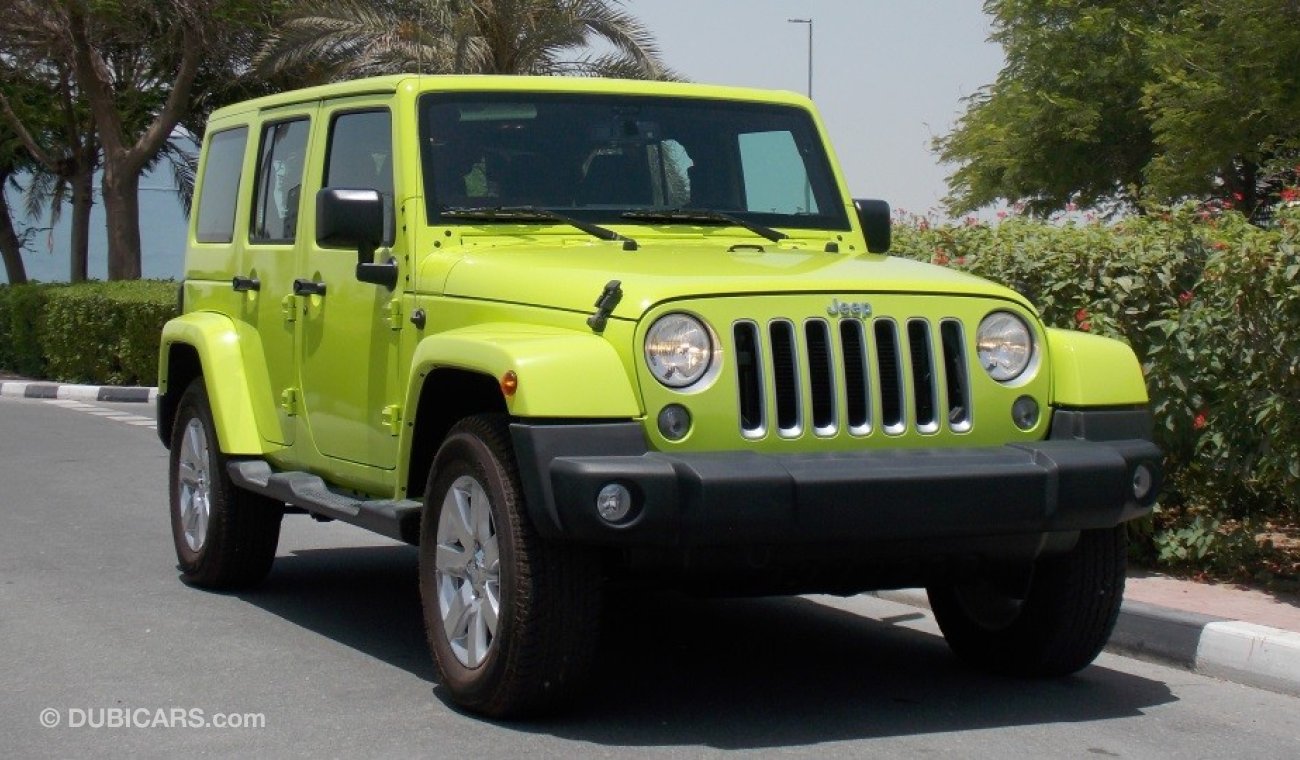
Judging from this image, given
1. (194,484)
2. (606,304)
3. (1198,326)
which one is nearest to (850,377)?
(606,304)

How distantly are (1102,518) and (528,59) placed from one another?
66.9 ft

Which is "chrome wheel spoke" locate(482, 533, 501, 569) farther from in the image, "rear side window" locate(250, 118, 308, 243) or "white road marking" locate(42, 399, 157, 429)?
"white road marking" locate(42, 399, 157, 429)

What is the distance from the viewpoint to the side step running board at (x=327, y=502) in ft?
20.1

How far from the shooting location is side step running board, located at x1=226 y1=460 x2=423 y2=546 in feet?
20.1

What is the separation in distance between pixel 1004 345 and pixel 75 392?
17174 millimetres

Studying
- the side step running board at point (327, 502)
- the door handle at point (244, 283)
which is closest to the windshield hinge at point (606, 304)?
the side step running board at point (327, 502)

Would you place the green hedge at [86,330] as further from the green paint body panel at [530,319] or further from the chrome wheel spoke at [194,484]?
the green paint body panel at [530,319]

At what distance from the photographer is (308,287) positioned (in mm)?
7180

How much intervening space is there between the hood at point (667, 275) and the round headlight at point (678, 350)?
0.07 metres

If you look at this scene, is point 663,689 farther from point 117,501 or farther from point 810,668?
point 117,501

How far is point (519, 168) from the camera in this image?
6.72 metres

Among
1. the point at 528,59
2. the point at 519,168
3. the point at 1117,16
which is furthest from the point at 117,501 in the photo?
the point at 1117,16

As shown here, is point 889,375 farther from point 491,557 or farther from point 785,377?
point 491,557

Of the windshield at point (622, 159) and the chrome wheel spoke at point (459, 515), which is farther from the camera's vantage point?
the windshield at point (622, 159)
